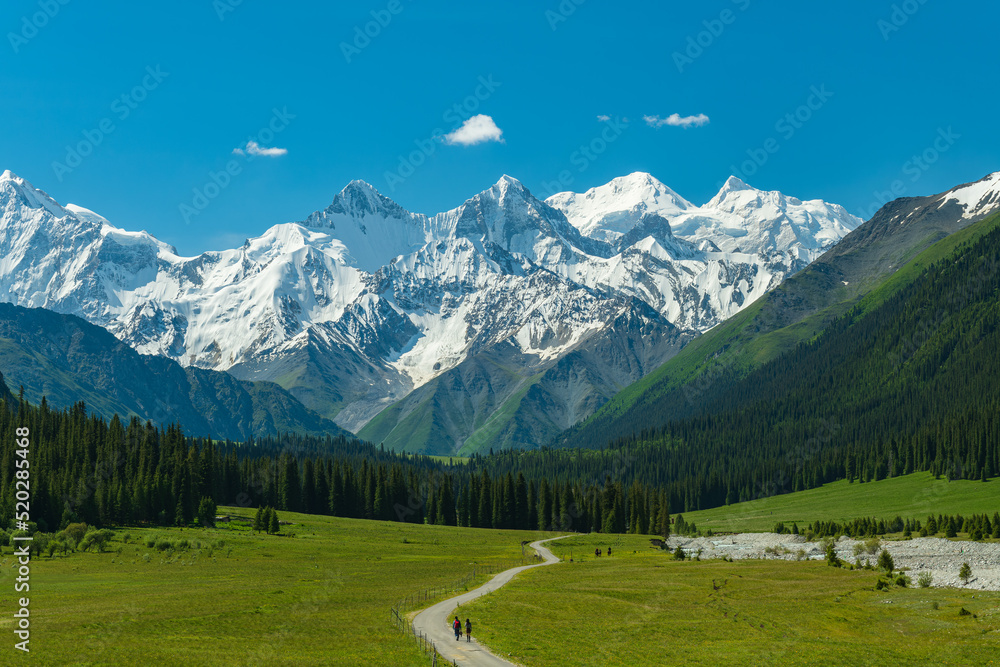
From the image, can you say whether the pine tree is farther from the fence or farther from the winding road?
the winding road

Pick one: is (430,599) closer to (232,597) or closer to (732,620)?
(232,597)

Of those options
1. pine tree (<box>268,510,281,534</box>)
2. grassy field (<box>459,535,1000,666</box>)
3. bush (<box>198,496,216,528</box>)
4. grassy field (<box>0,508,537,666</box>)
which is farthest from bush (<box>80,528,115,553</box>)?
grassy field (<box>459,535,1000,666</box>)

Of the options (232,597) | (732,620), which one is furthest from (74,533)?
(732,620)

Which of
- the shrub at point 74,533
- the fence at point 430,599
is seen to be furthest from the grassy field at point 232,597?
the shrub at point 74,533

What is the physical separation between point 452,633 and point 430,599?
1783 centimetres

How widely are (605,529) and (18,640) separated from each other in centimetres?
15135

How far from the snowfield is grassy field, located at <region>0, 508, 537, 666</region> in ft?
139

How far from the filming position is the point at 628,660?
52.6 metres

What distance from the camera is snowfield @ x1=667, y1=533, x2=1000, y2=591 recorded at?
311ft

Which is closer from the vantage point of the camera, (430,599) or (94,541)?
(430,599)

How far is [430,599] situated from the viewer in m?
78.7

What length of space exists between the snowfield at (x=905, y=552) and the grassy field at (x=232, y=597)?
139 feet

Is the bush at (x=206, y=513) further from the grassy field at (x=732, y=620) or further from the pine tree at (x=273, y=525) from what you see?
the grassy field at (x=732, y=620)

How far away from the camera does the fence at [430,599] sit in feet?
180
